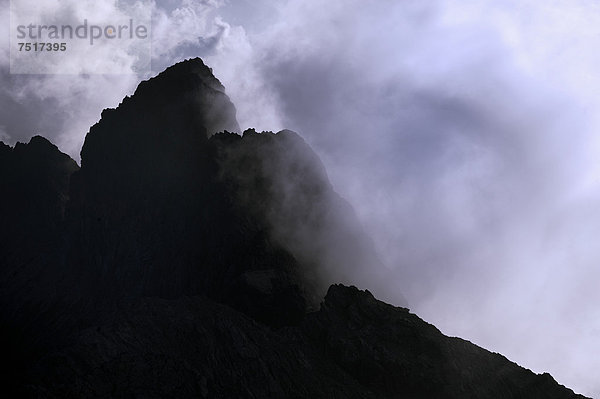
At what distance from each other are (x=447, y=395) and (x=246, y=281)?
161 feet

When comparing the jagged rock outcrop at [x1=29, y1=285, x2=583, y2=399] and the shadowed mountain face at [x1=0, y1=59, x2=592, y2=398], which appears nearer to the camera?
the jagged rock outcrop at [x1=29, y1=285, x2=583, y2=399]

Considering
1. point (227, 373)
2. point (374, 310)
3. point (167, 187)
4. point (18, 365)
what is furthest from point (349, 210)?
point (18, 365)

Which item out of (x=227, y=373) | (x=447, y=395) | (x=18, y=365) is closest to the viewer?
(x=227, y=373)

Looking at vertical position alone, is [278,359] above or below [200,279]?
below

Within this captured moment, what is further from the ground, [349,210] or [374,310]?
[349,210]

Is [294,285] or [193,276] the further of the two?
[193,276]

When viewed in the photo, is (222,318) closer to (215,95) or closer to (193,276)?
(193,276)

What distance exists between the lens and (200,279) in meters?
117

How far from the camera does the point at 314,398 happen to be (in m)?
64.7

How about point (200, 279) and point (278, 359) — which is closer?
point (278, 359)

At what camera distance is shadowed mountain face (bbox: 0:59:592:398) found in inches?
2464

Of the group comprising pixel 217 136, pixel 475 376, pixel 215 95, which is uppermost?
pixel 215 95

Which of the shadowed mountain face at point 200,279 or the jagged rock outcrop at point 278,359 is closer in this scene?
the jagged rock outcrop at point 278,359

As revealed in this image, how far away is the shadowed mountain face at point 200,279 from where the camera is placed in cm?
6259
